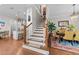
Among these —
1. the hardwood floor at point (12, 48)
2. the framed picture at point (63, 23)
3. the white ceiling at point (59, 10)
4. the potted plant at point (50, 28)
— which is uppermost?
the white ceiling at point (59, 10)

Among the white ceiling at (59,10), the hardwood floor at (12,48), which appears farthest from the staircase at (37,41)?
the white ceiling at (59,10)

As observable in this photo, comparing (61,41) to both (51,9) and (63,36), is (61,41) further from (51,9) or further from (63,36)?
(51,9)

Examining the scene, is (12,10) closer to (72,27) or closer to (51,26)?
(51,26)

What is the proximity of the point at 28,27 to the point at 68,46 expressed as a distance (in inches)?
27.6

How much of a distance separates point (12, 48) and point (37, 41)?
41 cm

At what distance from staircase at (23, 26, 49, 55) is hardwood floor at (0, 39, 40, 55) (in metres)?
0.07

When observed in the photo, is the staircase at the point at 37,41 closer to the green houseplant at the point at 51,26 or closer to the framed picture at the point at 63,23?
the green houseplant at the point at 51,26

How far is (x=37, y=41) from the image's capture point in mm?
2154

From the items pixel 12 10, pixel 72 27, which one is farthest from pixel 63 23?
pixel 12 10

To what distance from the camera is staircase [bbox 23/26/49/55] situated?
2135 mm

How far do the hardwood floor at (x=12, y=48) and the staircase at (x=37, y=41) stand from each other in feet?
0.23

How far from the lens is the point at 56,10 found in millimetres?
2133

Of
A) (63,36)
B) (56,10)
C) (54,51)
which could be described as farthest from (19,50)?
(56,10)

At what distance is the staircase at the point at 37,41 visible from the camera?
84.0 inches
